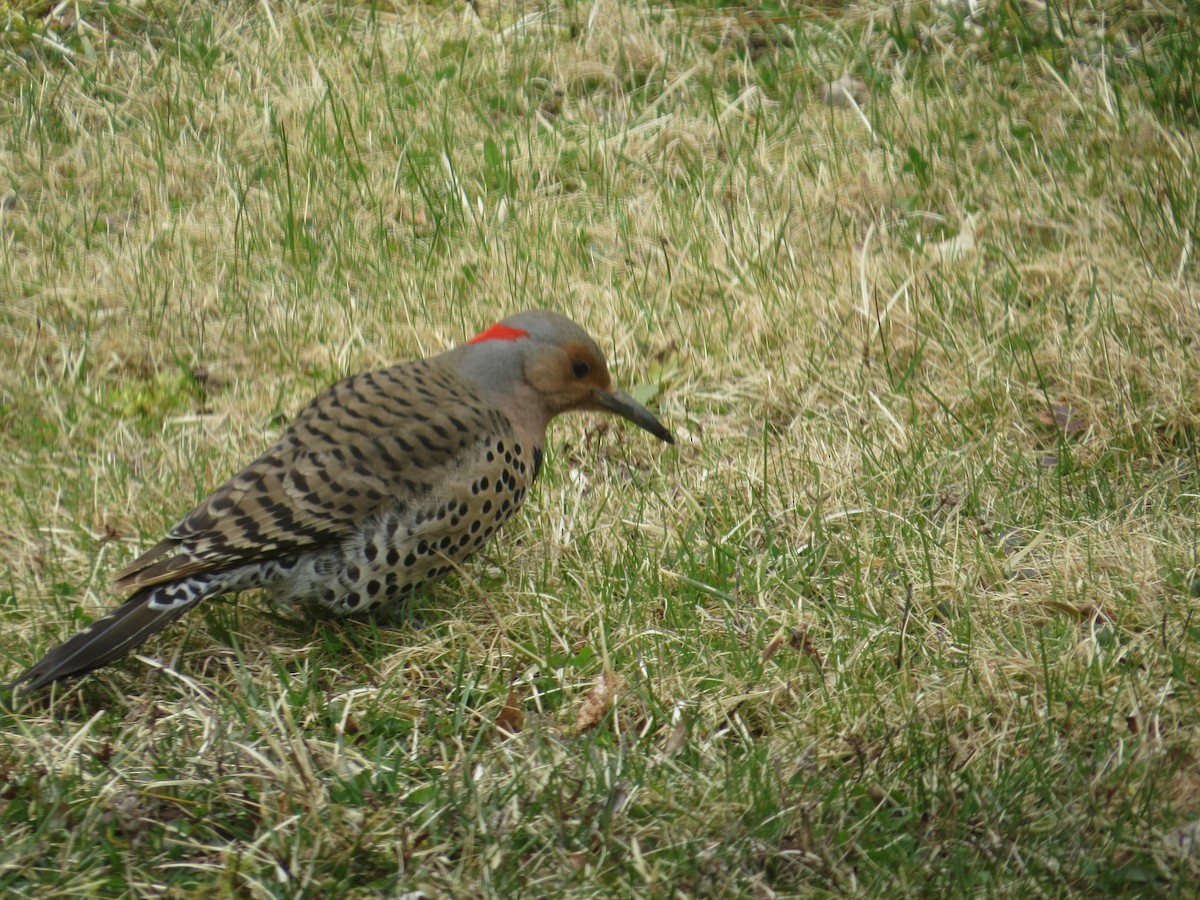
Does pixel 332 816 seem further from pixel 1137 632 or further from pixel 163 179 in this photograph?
pixel 163 179

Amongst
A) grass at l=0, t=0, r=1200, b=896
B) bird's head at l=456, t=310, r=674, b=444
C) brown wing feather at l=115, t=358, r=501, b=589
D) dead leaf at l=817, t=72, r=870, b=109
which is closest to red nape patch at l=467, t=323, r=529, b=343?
bird's head at l=456, t=310, r=674, b=444

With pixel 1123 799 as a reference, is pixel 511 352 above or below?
above

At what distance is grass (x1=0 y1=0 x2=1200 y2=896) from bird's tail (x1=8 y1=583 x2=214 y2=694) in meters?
0.13

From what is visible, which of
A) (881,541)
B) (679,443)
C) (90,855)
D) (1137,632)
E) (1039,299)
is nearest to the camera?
(90,855)

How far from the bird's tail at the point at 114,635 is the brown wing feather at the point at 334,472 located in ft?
0.19

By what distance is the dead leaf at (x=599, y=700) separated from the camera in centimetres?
360

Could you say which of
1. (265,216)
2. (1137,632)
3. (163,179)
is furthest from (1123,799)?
(163,179)

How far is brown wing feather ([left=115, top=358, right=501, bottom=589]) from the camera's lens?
3762 millimetres

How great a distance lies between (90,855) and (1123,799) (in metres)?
2.22

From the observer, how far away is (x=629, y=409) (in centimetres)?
457

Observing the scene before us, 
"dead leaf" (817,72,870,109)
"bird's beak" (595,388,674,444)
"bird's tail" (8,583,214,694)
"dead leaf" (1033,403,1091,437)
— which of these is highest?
"dead leaf" (817,72,870,109)

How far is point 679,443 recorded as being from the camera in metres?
4.93

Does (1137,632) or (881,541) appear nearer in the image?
(1137,632)

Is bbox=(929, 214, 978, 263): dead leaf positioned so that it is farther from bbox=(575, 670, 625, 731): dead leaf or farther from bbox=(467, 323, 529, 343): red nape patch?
bbox=(575, 670, 625, 731): dead leaf
